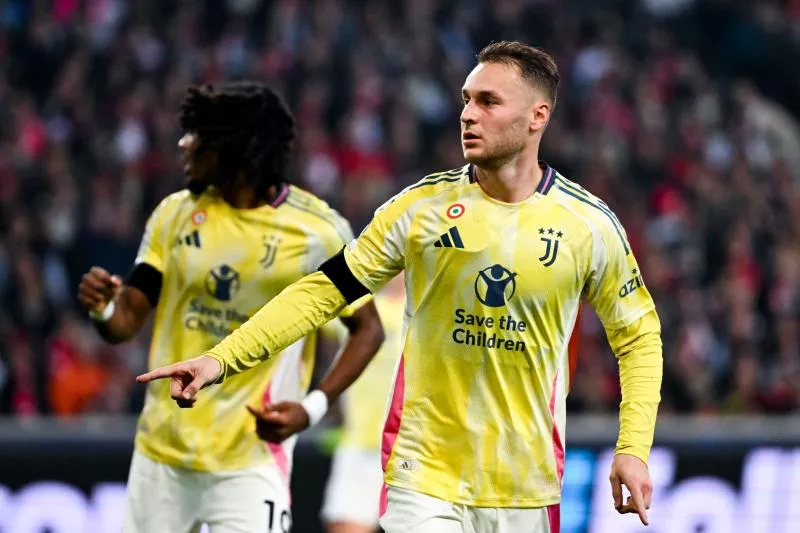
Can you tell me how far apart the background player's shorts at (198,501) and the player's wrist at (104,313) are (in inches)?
25.0

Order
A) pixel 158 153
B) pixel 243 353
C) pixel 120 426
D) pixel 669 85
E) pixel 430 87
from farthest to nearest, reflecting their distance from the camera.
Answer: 1. pixel 669 85
2. pixel 430 87
3. pixel 158 153
4. pixel 120 426
5. pixel 243 353

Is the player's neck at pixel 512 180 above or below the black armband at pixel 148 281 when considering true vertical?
above

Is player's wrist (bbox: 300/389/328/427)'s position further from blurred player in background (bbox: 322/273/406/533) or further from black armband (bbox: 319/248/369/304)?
blurred player in background (bbox: 322/273/406/533)

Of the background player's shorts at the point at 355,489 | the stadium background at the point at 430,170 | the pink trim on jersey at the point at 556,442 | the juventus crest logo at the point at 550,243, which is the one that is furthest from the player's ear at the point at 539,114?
the stadium background at the point at 430,170

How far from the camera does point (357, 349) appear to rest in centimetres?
671

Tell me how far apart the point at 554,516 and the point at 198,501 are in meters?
1.57

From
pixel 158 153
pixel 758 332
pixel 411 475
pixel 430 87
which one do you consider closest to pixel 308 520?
pixel 411 475

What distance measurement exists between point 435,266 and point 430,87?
41.3 feet

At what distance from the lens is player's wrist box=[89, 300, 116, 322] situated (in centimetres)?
652

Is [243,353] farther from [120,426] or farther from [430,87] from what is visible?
[430,87]

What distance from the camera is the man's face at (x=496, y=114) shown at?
5504mm

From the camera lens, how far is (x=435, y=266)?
220 inches

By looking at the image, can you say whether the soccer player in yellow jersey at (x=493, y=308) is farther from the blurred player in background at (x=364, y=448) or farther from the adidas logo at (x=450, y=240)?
the blurred player in background at (x=364, y=448)

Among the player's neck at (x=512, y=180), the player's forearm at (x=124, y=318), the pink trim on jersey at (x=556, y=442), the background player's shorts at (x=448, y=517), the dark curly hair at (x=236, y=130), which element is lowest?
the background player's shorts at (x=448, y=517)
